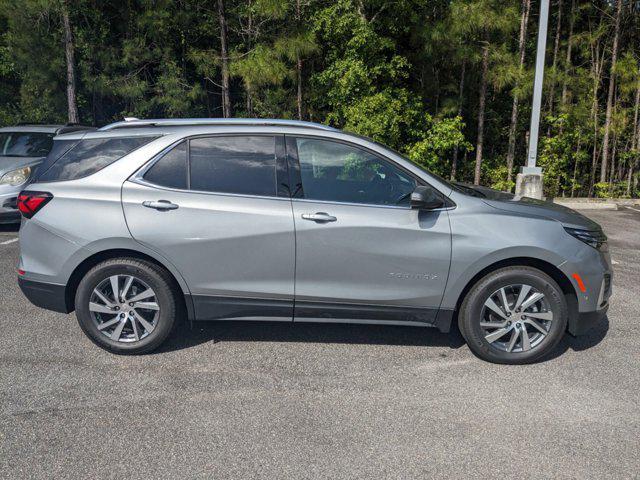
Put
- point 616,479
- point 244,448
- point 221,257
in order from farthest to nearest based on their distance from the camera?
1. point 221,257
2. point 244,448
3. point 616,479

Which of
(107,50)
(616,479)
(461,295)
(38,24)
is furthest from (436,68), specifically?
(616,479)

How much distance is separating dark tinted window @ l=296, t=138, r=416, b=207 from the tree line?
9.68 meters

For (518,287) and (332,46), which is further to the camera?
(332,46)

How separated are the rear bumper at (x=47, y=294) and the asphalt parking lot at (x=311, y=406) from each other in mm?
384

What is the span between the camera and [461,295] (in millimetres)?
4254

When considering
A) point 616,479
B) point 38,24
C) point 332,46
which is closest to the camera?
point 616,479

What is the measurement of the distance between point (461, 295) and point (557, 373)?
0.88m

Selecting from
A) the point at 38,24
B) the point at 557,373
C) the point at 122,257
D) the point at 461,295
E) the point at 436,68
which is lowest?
the point at 557,373

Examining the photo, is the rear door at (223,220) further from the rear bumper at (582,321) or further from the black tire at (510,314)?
the rear bumper at (582,321)

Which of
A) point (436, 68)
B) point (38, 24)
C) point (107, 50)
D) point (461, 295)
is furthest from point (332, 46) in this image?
point (461, 295)

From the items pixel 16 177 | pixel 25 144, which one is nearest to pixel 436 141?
pixel 25 144

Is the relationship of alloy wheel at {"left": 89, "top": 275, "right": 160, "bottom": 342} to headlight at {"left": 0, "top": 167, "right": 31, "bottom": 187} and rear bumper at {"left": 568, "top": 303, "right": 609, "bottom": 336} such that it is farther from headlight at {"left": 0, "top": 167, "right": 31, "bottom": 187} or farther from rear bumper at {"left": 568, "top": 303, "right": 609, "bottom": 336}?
headlight at {"left": 0, "top": 167, "right": 31, "bottom": 187}

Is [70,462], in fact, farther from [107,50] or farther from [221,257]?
[107,50]

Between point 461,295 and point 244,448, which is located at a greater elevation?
point 461,295
